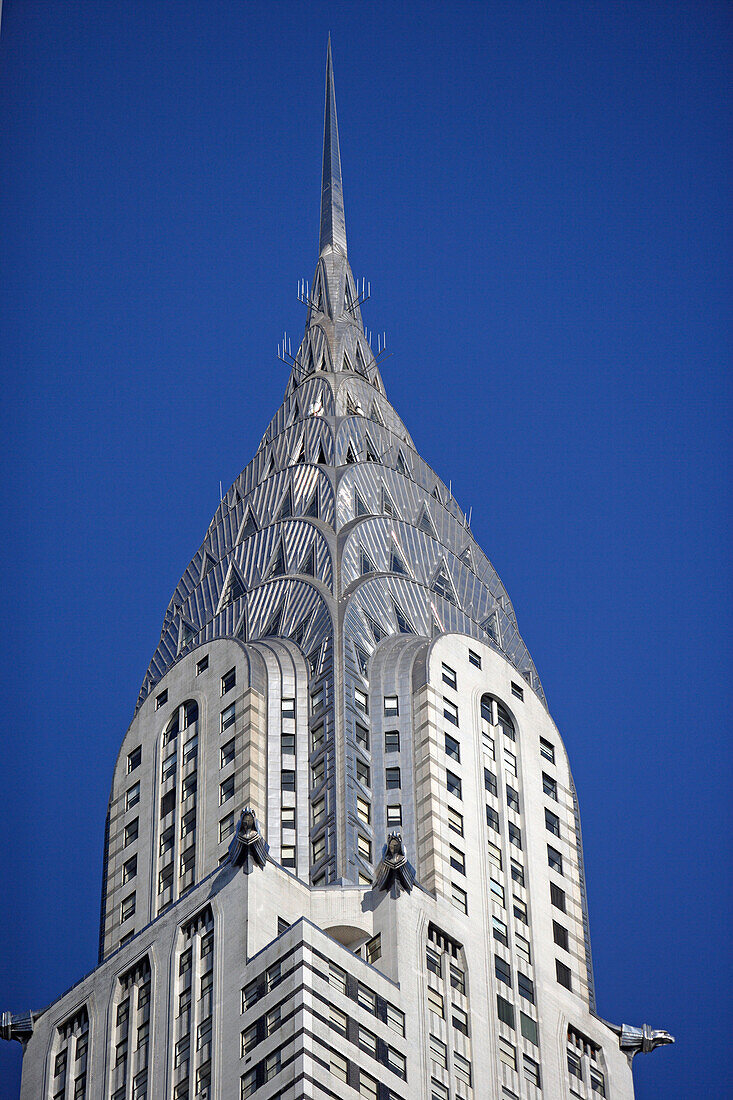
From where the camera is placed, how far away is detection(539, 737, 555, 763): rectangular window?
152 metres

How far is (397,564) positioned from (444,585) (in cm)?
469

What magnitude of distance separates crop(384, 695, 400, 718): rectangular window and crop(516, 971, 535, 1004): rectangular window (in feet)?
74.4

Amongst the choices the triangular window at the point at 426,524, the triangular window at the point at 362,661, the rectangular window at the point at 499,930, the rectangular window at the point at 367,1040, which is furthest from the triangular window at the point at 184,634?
the rectangular window at the point at 367,1040

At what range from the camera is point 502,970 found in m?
134

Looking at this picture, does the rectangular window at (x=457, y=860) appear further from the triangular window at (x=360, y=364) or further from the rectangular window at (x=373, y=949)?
→ the triangular window at (x=360, y=364)

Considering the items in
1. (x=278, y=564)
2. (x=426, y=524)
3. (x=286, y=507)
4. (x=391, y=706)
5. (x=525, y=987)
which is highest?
(x=286, y=507)

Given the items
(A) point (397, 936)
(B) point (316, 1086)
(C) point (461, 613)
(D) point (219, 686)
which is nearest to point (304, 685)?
(D) point (219, 686)

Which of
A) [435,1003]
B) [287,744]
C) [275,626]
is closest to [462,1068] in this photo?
[435,1003]

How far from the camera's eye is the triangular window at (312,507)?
170 meters

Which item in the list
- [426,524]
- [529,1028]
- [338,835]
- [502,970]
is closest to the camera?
[529,1028]

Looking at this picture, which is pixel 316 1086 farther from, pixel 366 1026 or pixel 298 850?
pixel 298 850

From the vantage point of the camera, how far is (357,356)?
19625 centimetres

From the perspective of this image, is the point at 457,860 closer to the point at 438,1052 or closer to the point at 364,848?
the point at 364,848

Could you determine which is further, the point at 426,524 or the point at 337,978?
the point at 426,524
